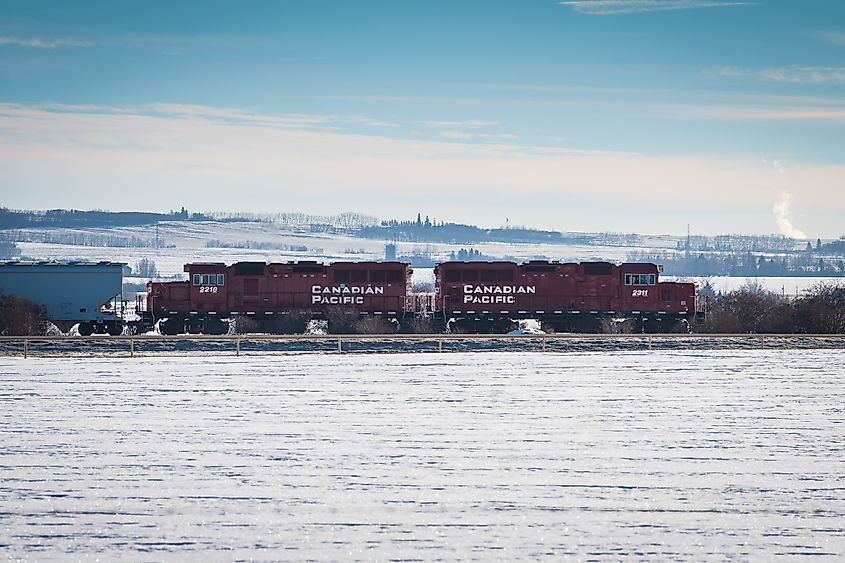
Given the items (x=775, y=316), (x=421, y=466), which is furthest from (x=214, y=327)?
(x=421, y=466)

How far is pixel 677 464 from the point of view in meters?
16.4

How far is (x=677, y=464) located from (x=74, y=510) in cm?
907

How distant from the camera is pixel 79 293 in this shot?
42469 millimetres

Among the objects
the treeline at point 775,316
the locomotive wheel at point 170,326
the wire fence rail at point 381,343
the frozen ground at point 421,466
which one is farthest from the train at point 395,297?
the frozen ground at point 421,466

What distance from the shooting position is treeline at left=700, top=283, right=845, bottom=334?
137 feet

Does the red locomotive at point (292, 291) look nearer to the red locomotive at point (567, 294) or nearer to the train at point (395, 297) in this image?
the train at point (395, 297)

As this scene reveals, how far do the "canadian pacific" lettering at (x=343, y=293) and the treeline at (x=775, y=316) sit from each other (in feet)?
45.8

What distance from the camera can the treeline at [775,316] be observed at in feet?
137

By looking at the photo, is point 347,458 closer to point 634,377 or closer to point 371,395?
point 371,395

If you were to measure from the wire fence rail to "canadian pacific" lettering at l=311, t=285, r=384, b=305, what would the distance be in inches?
285

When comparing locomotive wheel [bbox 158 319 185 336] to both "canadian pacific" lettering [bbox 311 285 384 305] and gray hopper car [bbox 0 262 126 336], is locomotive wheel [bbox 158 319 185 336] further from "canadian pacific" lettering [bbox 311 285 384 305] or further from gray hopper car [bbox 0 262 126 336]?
"canadian pacific" lettering [bbox 311 285 384 305]

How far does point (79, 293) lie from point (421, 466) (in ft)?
98.2

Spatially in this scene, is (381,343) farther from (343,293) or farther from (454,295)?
(454,295)

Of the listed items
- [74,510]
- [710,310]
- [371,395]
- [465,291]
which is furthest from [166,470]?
[710,310]
